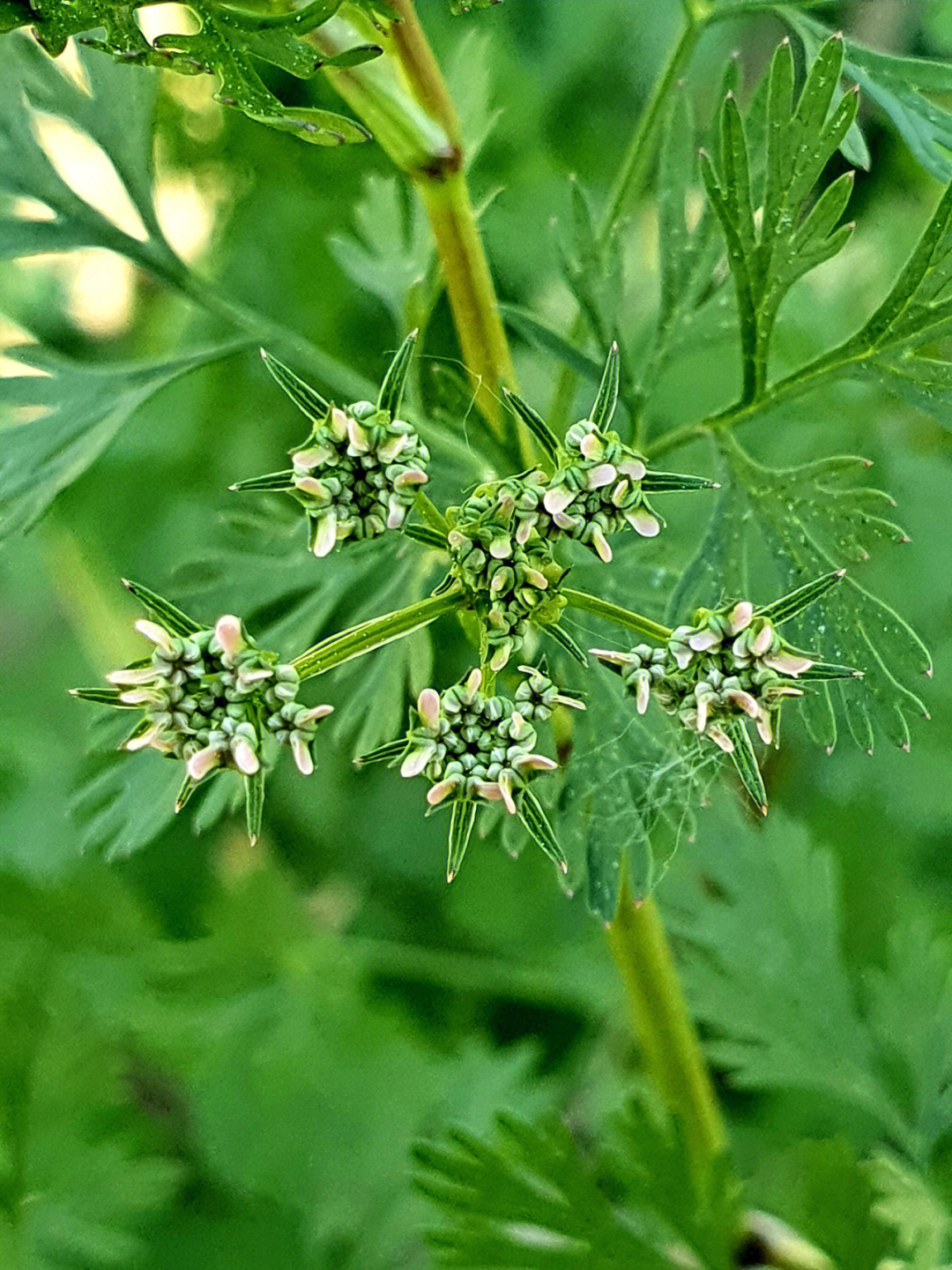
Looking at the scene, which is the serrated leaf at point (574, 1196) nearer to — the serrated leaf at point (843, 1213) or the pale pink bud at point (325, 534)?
the serrated leaf at point (843, 1213)

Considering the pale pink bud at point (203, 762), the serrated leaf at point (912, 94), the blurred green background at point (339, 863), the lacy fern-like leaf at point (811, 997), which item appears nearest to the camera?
the pale pink bud at point (203, 762)

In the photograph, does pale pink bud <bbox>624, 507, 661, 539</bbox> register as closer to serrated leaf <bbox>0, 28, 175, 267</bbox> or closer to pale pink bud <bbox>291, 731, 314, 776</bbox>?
pale pink bud <bbox>291, 731, 314, 776</bbox>

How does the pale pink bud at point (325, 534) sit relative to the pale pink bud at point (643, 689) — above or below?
above

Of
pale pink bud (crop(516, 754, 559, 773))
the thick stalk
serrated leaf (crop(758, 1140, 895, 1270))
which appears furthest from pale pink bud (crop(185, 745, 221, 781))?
serrated leaf (crop(758, 1140, 895, 1270))

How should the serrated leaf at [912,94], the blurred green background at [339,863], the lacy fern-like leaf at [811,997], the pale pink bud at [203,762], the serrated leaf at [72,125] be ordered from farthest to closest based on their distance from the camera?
1. the blurred green background at [339,863]
2. the lacy fern-like leaf at [811,997]
3. the serrated leaf at [72,125]
4. the serrated leaf at [912,94]
5. the pale pink bud at [203,762]

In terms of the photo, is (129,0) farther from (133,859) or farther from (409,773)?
(133,859)

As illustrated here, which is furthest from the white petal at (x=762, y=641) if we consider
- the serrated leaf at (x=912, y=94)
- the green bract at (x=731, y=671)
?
the serrated leaf at (x=912, y=94)
